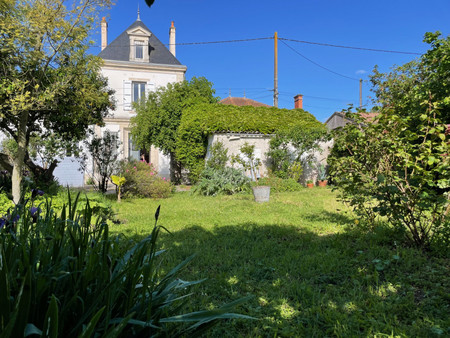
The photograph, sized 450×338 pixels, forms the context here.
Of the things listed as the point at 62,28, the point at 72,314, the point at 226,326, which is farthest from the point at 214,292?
the point at 62,28

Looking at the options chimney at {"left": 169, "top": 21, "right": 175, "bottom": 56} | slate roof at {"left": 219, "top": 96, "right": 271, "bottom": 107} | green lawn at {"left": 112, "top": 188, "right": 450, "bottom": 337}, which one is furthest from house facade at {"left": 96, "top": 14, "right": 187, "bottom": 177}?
green lawn at {"left": 112, "top": 188, "right": 450, "bottom": 337}

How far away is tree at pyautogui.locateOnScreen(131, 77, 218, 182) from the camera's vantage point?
1488 centimetres

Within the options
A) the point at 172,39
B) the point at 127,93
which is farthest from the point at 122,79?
the point at 172,39

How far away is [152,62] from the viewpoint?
1862cm

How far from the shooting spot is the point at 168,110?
49.1 ft

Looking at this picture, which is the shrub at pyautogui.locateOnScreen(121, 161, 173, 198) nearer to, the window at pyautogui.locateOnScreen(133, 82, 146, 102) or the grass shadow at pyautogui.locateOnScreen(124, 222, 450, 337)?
the grass shadow at pyautogui.locateOnScreen(124, 222, 450, 337)

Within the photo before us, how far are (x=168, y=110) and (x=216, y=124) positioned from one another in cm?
359

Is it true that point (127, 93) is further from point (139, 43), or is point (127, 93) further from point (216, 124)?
point (216, 124)

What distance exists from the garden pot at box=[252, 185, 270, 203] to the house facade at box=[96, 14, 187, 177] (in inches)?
401

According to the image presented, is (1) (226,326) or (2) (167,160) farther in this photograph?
(2) (167,160)

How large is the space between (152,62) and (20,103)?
14.8m

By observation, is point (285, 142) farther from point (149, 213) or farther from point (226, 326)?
point (226, 326)

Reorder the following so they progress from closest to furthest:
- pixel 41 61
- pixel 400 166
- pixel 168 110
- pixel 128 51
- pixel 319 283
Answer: pixel 319 283 → pixel 400 166 → pixel 41 61 → pixel 168 110 → pixel 128 51

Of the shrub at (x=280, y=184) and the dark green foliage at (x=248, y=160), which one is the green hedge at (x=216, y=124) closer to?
the dark green foliage at (x=248, y=160)
